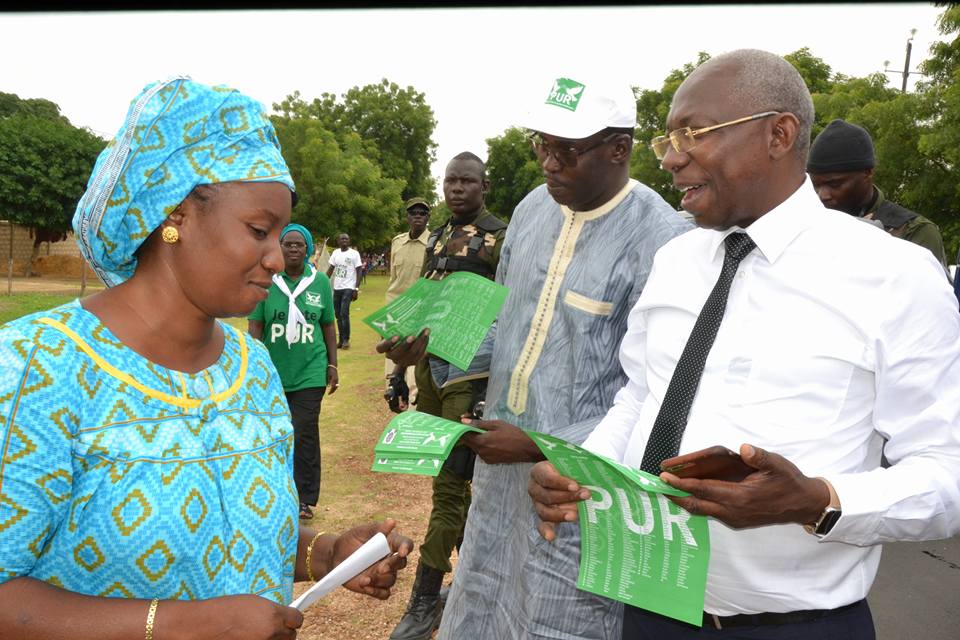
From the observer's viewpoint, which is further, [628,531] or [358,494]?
[358,494]

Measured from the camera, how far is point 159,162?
5.51ft

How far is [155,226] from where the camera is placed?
1.72 meters

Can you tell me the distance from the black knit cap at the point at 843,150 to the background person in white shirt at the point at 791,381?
2.89 meters

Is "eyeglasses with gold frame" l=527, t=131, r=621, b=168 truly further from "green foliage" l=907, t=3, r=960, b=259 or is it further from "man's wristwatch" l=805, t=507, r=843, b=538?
"green foliage" l=907, t=3, r=960, b=259

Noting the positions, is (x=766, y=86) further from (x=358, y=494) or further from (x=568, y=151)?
(x=358, y=494)

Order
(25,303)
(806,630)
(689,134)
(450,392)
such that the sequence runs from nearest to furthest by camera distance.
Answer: (806,630) < (689,134) < (450,392) < (25,303)

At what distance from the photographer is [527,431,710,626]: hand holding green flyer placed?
1718mm

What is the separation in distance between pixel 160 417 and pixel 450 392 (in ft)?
11.1

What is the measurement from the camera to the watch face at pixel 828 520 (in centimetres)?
173

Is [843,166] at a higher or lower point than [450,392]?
A: higher

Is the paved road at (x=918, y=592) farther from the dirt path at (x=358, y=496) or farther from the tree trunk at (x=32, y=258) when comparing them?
the tree trunk at (x=32, y=258)

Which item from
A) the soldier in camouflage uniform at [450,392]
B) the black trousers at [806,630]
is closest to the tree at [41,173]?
the soldier in camouflage uniform at [450,392]

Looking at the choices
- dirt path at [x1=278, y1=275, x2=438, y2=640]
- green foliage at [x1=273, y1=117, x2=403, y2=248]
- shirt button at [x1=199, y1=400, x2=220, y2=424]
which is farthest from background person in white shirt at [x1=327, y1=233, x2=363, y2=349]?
green foliage at [x1=273, y1=117, x2=403, y2=248]

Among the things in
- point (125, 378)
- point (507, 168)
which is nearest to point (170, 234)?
point (125, 378)
